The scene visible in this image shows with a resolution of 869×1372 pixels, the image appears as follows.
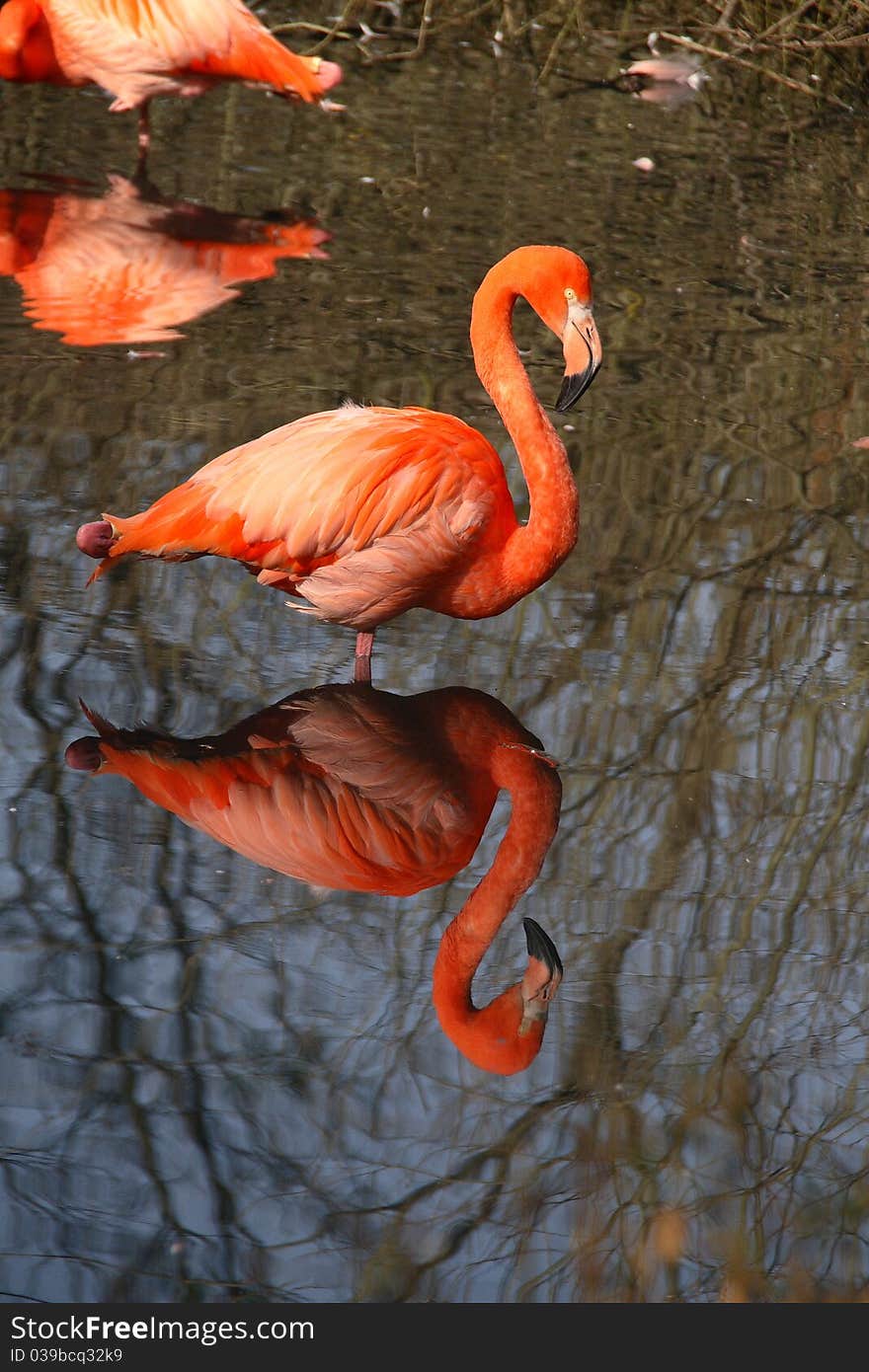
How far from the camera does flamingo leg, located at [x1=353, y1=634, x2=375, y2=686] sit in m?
4.14

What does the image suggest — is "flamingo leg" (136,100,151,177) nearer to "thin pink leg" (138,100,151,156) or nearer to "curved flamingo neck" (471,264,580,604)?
"thin pink leg" (138,100,151,156)

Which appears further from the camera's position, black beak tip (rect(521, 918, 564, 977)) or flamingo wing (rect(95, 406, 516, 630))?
flamingo wing (rect(95, 406, 516, 630))

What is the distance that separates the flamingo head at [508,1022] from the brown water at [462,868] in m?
0.04

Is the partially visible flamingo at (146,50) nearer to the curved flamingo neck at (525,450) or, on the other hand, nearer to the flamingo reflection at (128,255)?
the flamingo reflection at (128,255)

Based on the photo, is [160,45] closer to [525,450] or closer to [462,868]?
[525,450]

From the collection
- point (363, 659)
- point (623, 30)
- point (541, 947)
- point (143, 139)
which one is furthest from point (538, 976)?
point (623, 30)

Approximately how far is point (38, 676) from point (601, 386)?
283 cm

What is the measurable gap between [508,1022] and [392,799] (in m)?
0.73

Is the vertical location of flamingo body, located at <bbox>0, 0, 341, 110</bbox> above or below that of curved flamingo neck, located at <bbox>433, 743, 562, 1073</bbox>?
above

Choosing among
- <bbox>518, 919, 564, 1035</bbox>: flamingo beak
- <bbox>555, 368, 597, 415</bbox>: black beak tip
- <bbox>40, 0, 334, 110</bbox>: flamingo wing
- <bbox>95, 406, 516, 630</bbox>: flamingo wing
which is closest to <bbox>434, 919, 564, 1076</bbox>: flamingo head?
<bbox>518, 919, 564, 1035</bbox>: flamingo beak

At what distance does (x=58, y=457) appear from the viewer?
16.5 feet

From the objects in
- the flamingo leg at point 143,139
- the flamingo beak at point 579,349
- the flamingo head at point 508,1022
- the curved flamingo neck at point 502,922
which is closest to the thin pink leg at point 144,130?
the flamingo leg at point 143,139

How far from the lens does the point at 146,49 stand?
7.46m

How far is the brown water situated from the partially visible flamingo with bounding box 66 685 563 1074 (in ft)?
0.14
